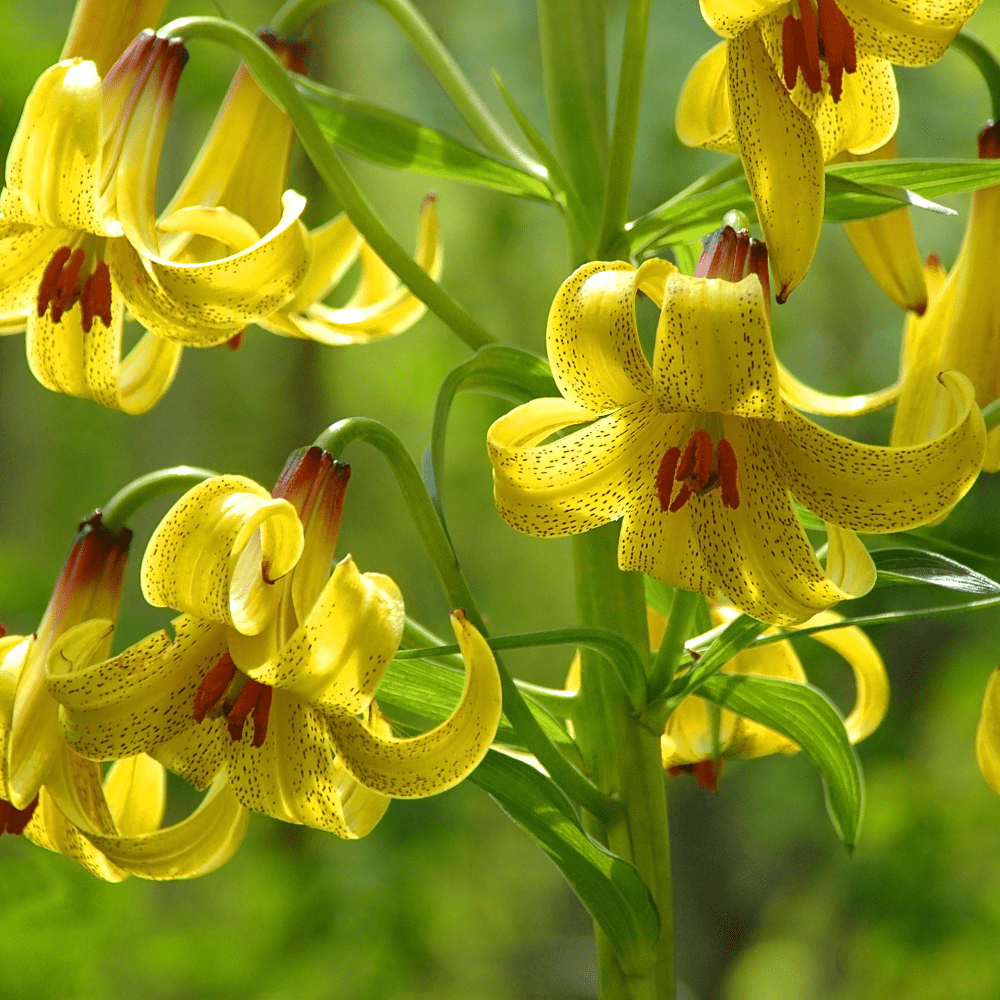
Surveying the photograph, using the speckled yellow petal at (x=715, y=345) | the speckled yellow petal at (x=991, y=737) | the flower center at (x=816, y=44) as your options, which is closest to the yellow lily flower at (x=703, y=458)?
the speckled yellow petal at (x=715, y=345)

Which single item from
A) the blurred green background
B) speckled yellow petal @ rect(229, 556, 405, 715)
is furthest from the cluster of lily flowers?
the blurred green background

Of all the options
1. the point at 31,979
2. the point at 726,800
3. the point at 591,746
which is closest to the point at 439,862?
the point at 726,800

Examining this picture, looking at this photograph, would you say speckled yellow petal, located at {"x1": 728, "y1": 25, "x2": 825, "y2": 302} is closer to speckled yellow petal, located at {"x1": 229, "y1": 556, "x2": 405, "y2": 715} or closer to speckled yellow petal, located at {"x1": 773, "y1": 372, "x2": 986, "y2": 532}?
Result: speckled yellow petal, located at {"x1": 773, "y1": 372, "x2": 986, "y2": 532}

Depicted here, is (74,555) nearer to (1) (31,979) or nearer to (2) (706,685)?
(2) (706,685)

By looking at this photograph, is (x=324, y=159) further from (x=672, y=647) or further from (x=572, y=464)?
(x=672, y=647)

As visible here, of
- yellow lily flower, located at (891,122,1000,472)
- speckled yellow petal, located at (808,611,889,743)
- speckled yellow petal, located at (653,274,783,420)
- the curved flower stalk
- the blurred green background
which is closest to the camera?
speckled yellow petal, located at (653,274,783,420)

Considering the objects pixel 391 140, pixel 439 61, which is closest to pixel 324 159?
pixel 391 140
